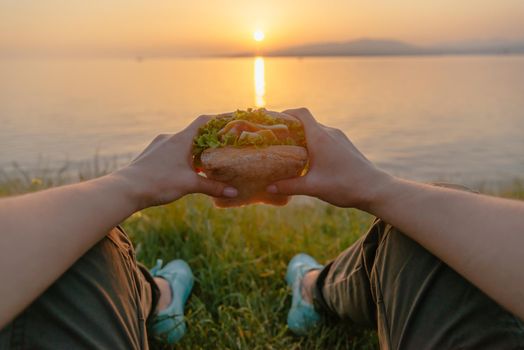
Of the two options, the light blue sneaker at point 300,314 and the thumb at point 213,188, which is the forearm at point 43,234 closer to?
the thumb at point 213,188

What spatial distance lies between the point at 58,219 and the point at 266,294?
93.0 inches

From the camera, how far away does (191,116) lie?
24375 mm

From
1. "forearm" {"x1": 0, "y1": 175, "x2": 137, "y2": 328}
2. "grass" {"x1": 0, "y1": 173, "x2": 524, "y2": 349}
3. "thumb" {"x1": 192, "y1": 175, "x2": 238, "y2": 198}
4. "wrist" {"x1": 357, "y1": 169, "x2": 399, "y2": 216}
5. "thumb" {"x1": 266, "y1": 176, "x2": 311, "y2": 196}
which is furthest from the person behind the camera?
"grass" {"x1": 0, "y1": 173, "x2": 524, "y2": 349}

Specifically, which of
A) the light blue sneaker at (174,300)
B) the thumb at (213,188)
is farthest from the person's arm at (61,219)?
the light blue sneaker at (174,300)

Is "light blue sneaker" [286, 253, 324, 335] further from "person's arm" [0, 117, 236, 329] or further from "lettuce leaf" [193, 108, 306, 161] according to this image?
"person's arm" [0, 117, 236, 329]

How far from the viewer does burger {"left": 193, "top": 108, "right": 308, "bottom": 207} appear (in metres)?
3.12

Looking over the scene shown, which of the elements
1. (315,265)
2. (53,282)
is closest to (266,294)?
(315,265)

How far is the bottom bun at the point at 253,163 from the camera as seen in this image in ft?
10.2

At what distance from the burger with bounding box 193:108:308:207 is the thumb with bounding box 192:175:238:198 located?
6 centimetres

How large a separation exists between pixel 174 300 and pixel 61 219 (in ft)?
6.19

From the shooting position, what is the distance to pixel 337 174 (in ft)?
8.51

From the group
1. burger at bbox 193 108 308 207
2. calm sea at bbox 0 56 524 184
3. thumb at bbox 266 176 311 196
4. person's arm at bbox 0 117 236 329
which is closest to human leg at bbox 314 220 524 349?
thumb at bbox 266 176 311 196

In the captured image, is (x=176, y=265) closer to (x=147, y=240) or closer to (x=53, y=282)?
(x=147, y=240)

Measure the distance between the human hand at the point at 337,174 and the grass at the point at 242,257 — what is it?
112cm
